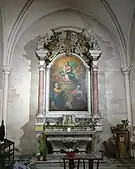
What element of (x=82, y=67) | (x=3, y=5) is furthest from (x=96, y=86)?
(x=3, y=5)

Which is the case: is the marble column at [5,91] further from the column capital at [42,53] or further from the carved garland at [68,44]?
the carved garland at [68,44]

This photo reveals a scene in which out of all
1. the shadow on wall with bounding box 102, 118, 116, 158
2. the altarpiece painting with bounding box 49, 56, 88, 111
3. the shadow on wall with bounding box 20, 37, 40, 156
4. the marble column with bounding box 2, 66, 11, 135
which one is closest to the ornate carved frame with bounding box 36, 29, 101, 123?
the altarpiece painting with bounding box 49, 56, 88, 111

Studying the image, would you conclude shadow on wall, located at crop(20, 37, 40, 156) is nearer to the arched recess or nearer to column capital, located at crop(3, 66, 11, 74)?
the arched recess

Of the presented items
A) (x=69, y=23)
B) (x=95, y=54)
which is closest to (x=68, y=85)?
(x=95, y=54)

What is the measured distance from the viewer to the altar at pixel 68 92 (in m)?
8.38

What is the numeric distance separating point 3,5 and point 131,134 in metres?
7.07

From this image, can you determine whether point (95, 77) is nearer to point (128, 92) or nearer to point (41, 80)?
point (128, 92)

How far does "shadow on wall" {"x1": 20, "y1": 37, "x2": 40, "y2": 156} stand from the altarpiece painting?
27.7 inches

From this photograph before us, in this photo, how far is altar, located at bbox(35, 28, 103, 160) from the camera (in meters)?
8.38

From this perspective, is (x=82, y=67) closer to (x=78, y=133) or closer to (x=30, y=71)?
(x=30, y=71)

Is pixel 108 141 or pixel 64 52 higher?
pixel 64 52

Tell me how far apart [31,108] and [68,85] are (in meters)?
1.74

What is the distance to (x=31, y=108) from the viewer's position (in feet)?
31.4

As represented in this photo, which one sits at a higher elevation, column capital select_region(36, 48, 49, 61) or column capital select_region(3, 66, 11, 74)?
column capital select_region(36, 48, 49, 61)
